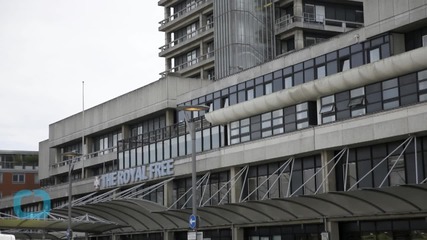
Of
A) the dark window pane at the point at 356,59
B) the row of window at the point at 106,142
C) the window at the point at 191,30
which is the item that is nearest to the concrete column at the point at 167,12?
the window at the point at 191,30

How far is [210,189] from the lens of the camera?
5869 centimetres

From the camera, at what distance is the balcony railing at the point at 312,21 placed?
75750 mm

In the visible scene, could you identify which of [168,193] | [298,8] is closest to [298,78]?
[168,193]

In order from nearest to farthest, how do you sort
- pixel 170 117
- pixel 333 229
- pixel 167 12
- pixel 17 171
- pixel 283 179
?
1. pixel 333 229
2. pixel 283 179
3. pixel 170 117
4. pixel 167 12
5. pixel 17 171

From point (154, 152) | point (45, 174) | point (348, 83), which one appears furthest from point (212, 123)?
point (45, 174)

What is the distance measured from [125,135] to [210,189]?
65.0ft

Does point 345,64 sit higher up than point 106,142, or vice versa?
point 106,142

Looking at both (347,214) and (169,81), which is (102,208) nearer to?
(169,81)

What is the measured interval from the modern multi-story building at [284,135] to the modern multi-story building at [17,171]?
46.9 meters

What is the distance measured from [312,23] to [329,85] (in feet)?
104

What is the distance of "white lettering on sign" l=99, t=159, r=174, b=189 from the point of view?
6303 cm

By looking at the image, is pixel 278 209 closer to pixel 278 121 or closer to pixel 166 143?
pixel 278 121

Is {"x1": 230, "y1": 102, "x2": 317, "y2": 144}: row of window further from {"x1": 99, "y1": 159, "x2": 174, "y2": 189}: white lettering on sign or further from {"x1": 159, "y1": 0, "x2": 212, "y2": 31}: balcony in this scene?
{"x1": 159, "y1": 0, "x2": 212, "y2": 31}: balcony

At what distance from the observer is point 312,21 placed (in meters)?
76.6
